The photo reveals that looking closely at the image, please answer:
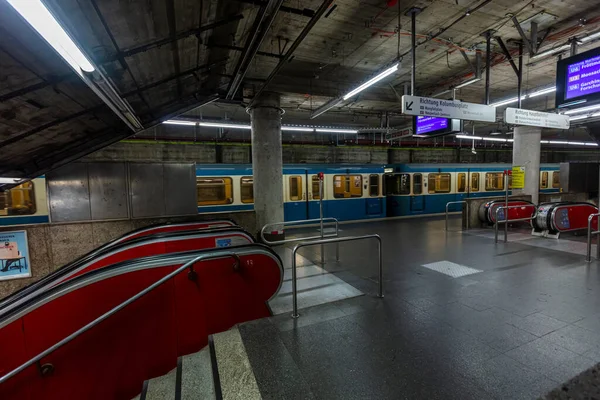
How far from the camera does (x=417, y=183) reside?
1175 centimetres

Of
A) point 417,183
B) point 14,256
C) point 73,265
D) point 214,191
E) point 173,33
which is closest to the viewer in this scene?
point 73,265

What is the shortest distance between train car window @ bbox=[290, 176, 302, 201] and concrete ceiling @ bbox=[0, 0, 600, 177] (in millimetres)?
3067

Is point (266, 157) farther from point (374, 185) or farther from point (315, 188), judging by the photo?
point (374, 185)

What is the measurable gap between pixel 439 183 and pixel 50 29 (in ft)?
43.1

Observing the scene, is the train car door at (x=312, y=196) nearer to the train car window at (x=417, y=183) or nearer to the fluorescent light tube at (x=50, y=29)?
the train car window at (x=417, y=183)

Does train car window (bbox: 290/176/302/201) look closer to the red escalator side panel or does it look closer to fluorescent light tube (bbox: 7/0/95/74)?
the red escalator side panel

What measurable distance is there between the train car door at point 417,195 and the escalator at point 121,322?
10.2m

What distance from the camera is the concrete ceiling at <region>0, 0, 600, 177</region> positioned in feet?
8.68

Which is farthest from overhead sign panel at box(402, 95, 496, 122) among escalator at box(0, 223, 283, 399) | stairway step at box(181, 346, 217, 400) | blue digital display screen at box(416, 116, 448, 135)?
stairway step at box(181, 346, 217, 400)

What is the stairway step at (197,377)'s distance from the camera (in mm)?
2178

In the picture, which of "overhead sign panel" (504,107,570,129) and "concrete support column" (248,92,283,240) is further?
"concrete support column" (248,92,283,240)

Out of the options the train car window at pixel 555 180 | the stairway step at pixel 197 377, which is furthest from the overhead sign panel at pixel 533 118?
the train car window at pixel 555 180

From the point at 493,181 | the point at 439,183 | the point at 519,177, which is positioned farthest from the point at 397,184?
the point at 493,181

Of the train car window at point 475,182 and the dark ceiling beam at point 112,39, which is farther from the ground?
the dark ceiling beam at point 112,39
